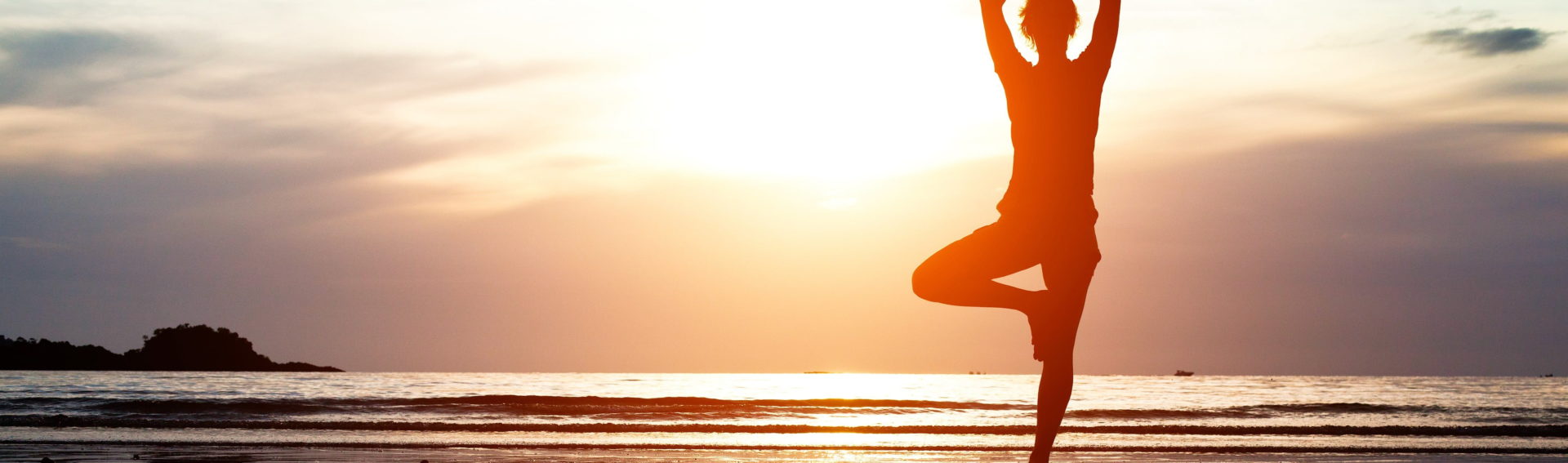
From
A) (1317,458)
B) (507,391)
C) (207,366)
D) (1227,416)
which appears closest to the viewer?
(1317,458)

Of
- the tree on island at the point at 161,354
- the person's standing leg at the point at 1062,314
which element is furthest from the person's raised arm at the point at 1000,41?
the tree on island at the point at 161,354

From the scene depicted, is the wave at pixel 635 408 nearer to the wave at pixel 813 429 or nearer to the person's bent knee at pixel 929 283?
the wave at pixel 813 429

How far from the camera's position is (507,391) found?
1339 inches

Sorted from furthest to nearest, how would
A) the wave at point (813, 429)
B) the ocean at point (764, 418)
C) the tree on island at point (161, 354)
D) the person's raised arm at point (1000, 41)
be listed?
the tree on island at point (161, 354) < the wave at point (813, 429) < the ocean at point (764, 418) < the person's raised arm at point (1000, 41)

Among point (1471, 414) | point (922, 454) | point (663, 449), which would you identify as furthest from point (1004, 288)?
point (1471, 414)

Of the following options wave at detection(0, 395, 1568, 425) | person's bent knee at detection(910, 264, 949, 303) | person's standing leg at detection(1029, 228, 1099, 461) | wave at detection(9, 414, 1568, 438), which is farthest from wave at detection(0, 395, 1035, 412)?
person's bent knee at detection(910, 264, 949, 303)

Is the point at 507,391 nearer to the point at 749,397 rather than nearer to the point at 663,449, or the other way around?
the point at 749,397

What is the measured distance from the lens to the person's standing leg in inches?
164

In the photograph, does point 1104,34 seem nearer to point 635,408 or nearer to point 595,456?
point 595,456

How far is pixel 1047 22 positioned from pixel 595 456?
7957 millimetres

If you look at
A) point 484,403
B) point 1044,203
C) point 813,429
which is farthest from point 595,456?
point 484,403

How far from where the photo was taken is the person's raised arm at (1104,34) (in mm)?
4328

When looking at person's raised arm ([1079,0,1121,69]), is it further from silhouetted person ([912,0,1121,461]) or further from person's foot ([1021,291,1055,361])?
person's foot ([1021,291,1055,361])

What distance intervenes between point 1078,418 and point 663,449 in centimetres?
1332
